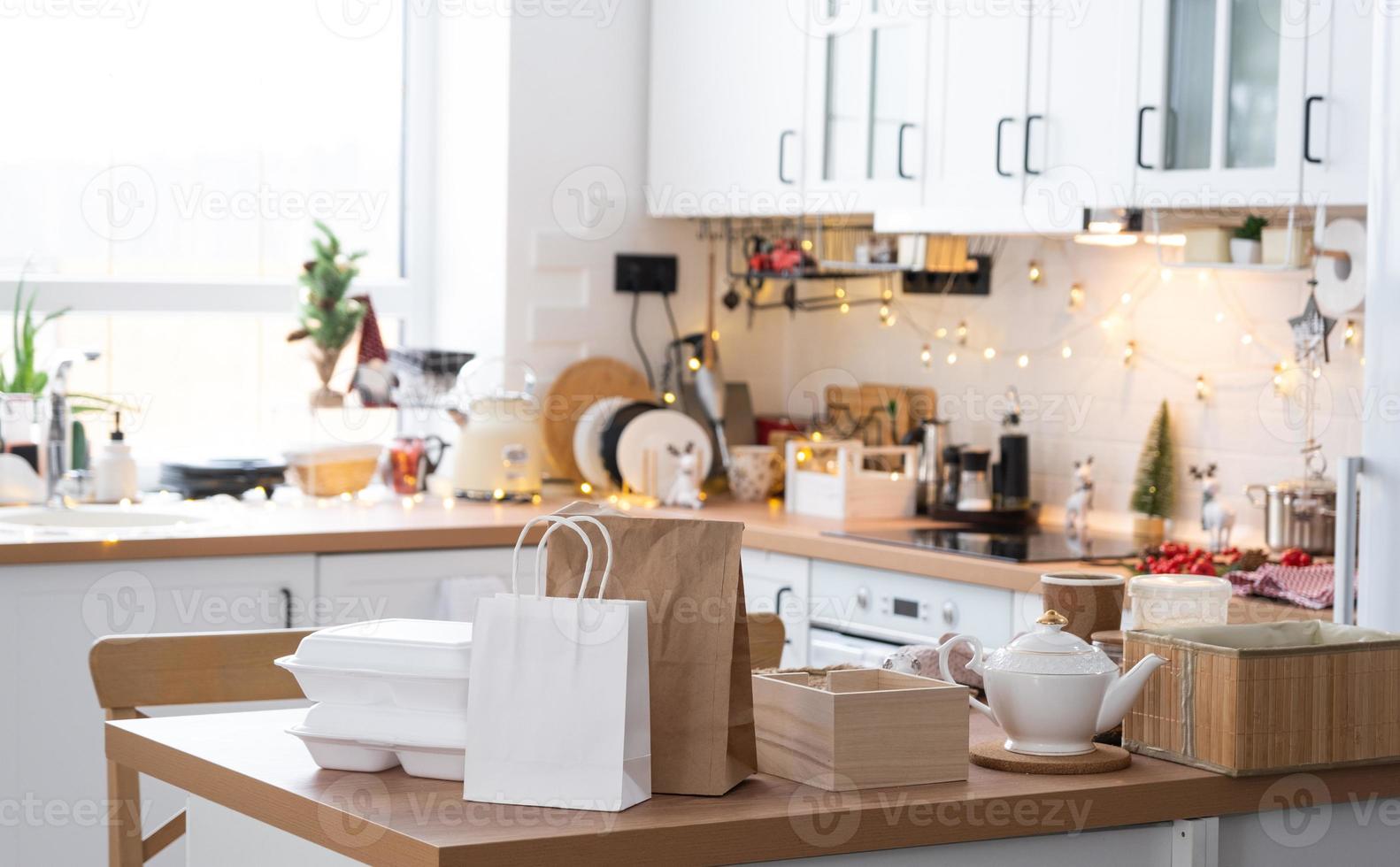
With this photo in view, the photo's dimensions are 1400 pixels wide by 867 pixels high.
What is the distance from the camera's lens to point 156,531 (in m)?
3.38

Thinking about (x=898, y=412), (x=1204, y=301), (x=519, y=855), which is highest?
(x=1204, y=301)

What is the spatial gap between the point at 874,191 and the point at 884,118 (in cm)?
15

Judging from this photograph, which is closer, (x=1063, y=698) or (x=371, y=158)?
(x=1063, y=698)

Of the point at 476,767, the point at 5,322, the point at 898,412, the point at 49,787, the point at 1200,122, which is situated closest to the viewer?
the point at 476,767

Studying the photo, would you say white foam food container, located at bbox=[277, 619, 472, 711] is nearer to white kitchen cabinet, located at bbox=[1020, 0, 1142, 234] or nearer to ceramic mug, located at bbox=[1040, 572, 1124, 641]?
ceramic mug, located at bbox=[1040, 572, 1124, 641]

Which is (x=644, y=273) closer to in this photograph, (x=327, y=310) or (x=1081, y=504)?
(x=327, y=310)

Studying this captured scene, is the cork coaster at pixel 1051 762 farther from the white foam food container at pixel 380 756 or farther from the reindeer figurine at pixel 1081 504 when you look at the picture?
the reindeer figurine at pixel 1081 504

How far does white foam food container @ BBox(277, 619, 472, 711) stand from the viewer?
1.54 metres

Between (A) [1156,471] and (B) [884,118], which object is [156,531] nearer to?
(B) [884,118]

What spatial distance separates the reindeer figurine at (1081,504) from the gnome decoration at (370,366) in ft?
5.31

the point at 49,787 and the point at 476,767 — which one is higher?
the point at 476,767

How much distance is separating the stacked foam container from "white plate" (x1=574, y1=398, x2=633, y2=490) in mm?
2524

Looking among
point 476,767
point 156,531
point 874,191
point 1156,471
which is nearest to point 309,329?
point 156,531

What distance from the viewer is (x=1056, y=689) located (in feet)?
5.43
